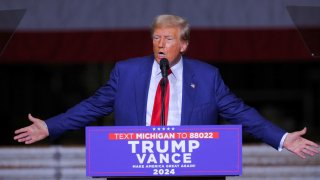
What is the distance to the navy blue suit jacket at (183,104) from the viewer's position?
367 centimetres

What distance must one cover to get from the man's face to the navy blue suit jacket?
5.0 inches

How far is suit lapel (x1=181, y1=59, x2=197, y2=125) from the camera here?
363 cm

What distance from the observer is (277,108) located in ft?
40.5

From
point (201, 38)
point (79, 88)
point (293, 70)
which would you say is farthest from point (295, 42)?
point (293, 70)

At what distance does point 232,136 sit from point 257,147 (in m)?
4.20

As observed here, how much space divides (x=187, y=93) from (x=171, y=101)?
0.10 m

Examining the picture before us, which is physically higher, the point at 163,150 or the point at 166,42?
the point at 166,42

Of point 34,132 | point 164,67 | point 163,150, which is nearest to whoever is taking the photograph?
point 163,150

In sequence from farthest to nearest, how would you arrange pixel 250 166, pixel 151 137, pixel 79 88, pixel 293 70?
pixel 293 70 < pixel 79 88 < pixel 250 166 < pixel 151 137

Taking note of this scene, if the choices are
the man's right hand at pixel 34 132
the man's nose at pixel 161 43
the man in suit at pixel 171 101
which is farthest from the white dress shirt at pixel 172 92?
the man's right hand at pixel 34 132

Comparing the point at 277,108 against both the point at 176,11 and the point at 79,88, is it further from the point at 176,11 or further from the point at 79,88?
the point at 176,11

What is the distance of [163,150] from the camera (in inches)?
131

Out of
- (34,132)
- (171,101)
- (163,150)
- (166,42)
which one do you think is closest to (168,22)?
(166,42)

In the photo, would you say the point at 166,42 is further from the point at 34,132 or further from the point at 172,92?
the point at 34,132
